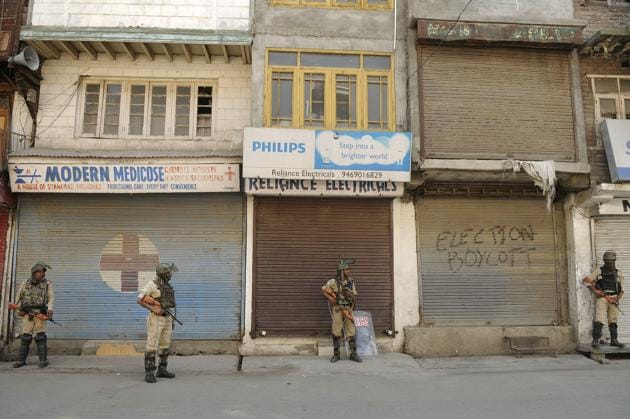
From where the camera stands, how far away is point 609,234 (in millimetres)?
9930

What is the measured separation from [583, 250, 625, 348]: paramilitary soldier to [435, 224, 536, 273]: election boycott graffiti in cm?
136

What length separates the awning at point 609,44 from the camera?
933cm

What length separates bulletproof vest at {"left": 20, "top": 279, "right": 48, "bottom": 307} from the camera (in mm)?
7904

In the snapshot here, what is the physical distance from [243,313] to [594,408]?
6.16m

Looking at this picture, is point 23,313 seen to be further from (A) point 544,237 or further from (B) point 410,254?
(A) point 544,237

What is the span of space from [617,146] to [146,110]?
1018 centimetres

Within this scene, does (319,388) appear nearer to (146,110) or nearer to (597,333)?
(597,333)

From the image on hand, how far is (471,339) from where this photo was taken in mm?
9328

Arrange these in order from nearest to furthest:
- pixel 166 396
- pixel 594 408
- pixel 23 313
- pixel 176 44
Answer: pixel 594 408
pixel 166 396
pixel 23 313
pixel 176 44

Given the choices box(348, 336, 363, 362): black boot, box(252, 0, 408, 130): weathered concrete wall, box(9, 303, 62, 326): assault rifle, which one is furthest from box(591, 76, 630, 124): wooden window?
box(9, 303, 62, 326): assault rifle

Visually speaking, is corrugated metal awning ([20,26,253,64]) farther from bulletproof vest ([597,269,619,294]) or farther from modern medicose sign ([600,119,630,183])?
bulletproof vest ([597,269,619,294])

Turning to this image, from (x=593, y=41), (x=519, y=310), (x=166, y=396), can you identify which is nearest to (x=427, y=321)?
(x=519, y=310)

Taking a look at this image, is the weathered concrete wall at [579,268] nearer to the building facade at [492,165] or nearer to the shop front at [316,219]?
the building facade at [492,165]

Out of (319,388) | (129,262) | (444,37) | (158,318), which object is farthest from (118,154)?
(444,37)
